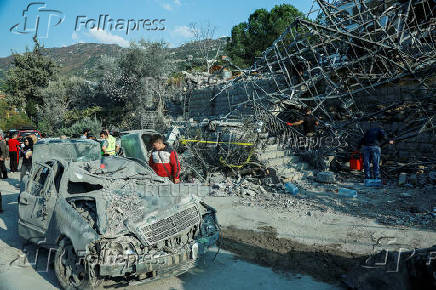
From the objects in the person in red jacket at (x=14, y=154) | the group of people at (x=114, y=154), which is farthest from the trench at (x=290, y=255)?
the person in red jacket at (x=14, y=154)

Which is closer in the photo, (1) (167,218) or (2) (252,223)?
(1) (167,218)

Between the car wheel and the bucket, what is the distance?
28.3ft

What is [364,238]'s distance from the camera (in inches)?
195

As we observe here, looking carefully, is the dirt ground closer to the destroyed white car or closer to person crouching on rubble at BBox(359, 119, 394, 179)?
person crouching on rubble at BBox(359, 119, 394, 179)

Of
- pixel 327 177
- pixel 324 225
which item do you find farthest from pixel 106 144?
pixel 327 177

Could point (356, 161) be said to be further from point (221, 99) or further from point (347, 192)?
point (221, 99)

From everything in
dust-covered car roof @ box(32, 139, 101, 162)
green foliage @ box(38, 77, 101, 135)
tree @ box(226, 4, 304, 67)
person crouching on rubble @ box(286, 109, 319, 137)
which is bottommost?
dust-covered car roof @ box(32, 139, 101, 162)

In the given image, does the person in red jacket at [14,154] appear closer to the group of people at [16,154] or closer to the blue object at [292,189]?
the group of people at [16,154]

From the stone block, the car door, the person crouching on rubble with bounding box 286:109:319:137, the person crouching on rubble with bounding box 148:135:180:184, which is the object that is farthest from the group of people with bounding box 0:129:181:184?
the person crouching on rubble with bounding box 286:109:319:137

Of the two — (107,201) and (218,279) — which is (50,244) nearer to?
(107,201)

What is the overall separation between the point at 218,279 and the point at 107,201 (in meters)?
1.83

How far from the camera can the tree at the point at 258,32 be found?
32.3m

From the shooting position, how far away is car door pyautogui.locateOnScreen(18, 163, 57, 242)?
13.4 feet

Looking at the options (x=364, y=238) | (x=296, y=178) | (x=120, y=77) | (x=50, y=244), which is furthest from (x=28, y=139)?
(x=120, y=77)
